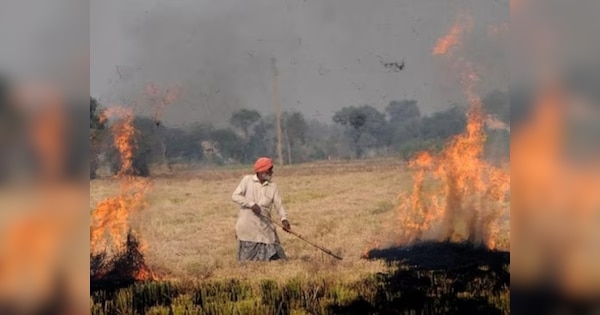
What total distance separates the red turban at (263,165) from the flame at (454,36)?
1367mm

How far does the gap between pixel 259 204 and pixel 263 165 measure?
0.93 ft

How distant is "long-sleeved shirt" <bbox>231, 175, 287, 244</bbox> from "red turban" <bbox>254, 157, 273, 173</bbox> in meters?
0.08

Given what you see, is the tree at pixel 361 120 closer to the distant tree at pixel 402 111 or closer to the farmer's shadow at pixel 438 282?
the distant tree at pixel 402 111

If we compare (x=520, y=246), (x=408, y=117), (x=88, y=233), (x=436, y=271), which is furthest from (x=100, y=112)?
(x=520, y=246)

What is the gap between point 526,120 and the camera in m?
4.57

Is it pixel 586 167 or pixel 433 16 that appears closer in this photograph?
pixel 586 167

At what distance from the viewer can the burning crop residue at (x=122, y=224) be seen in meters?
4.87

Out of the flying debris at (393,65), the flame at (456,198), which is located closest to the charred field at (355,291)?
the flame at (456,198)

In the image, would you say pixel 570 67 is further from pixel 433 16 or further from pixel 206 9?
pixel 206 9

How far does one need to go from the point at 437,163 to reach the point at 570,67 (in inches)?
43.4

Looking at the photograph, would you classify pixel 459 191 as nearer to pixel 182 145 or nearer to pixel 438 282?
pixel 438 282

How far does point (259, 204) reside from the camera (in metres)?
4.98

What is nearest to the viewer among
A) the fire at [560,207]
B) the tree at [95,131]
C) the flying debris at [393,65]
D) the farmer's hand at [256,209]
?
the fire at [560,207]

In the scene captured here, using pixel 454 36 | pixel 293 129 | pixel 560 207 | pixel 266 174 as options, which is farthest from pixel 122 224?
pixel 560 207
